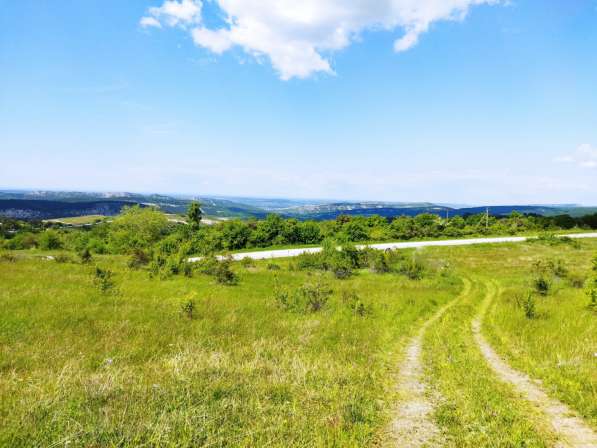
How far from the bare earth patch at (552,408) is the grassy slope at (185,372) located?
271cm

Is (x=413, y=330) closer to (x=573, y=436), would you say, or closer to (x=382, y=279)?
(x=573, y=436)

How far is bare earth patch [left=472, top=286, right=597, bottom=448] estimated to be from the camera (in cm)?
506

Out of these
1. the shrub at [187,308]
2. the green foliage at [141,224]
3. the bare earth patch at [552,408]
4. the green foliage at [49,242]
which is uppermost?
the bare earth patch at [552,408]

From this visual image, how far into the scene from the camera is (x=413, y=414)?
5.84 m

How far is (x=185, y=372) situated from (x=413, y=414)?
15.0 ft

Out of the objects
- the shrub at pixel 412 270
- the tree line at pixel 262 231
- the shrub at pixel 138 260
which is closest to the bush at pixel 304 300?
the shrub at pixel 412 270

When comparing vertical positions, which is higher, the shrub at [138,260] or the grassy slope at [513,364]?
the grassy slope at [513,364]

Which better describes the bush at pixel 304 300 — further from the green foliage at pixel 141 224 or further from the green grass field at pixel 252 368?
the green foliage at pixel 141 224

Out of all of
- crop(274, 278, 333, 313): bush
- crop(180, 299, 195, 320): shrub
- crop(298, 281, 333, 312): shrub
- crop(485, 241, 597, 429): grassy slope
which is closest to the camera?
crop(485, 241, 597, 429): grassy slope

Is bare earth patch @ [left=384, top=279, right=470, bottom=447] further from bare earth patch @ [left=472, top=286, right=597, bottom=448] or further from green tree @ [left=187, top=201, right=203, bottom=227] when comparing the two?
green tree @ [left=187, top=201, right=203, bottom=227]

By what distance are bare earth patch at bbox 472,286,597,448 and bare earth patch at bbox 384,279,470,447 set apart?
188 cm

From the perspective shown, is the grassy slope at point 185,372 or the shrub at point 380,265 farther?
the shrub at point 380,265

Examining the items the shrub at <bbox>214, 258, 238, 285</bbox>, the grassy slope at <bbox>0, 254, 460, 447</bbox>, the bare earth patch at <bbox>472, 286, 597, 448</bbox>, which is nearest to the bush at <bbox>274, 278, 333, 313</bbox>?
the grassy slope at <bbox>0, 254, 460, 447</bbox>

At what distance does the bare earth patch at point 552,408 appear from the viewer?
5059 millimetres
